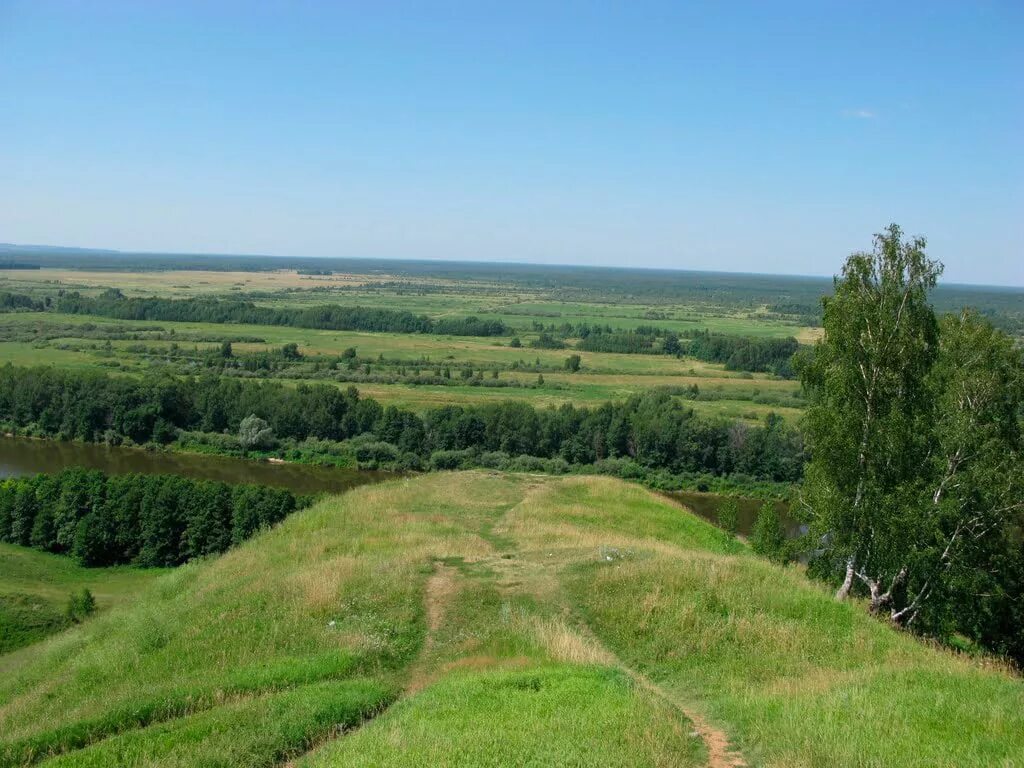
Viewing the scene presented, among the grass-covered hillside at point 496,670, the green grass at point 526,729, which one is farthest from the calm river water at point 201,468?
the green grass at point 526,729

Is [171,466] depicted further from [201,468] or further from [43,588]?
[43,588]

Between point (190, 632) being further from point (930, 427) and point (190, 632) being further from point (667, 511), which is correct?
point (667, 511)

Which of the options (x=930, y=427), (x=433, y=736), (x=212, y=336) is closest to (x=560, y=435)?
(x=930, y=427)

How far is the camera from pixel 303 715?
10148 mm

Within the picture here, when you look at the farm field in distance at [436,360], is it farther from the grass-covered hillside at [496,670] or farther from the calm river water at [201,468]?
the grass-covered hillside at [496,670]

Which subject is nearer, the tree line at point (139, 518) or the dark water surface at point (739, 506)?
the tree line at point (139, 518)

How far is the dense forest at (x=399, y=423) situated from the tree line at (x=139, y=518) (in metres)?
23.0

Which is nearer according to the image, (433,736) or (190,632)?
(433,736)

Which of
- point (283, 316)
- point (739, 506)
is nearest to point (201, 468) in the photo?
point (739, 506)

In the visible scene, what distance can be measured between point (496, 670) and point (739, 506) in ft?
160

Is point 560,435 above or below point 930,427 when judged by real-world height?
below

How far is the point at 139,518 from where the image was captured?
41.2 m

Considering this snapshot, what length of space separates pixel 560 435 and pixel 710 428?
1286 centimetres

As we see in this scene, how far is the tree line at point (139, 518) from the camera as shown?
4062 cm
